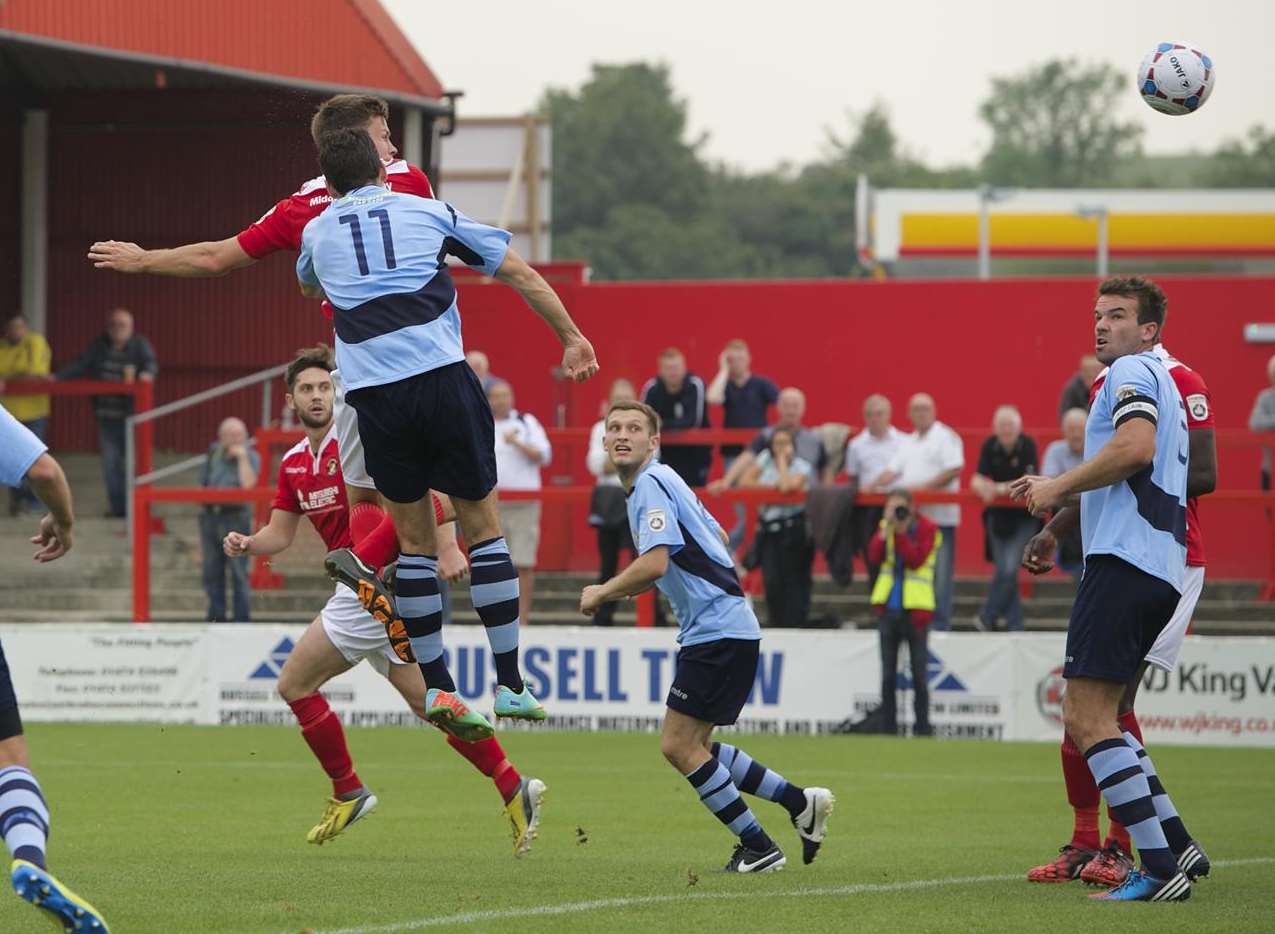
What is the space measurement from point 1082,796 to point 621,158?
82.5 meters

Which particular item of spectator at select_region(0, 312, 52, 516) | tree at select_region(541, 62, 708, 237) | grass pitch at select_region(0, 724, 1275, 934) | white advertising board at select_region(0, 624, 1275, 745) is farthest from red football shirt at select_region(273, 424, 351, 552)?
tree at select_region(541, 62, 708, 237)

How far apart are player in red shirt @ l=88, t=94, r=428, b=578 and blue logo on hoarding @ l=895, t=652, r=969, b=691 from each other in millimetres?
8371

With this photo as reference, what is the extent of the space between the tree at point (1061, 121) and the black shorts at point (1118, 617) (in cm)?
9674

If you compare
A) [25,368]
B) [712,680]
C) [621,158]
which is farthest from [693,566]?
[621,158]

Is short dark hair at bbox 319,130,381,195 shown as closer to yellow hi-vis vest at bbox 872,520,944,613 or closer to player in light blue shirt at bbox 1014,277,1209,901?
player in light blue shirt at bbox 1014,277,1209,901

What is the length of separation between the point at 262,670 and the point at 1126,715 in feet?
33.0

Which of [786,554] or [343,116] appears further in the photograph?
[786,554]

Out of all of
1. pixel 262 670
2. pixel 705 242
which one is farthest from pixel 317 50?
pixel 705 242

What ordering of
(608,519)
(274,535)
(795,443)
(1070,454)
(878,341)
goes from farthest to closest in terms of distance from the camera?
1. (878,341)
2. (608,519)
3. (795,443)
4. (1070,454)
5. (274,535)

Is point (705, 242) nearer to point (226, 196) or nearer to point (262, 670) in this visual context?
point (226, 196)

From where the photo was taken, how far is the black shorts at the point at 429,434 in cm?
766

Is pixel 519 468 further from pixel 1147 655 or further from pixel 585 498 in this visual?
pixel 1147 655

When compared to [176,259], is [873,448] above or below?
below

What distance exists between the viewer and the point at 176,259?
7.87m
